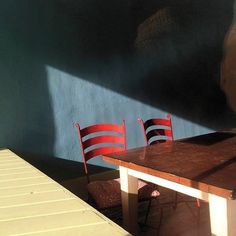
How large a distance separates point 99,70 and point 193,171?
7.73 ft

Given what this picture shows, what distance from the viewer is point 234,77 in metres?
5.50

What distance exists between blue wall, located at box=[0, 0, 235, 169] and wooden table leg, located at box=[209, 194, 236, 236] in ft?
7.57

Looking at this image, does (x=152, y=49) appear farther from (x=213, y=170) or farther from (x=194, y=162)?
(x=213, y=170)

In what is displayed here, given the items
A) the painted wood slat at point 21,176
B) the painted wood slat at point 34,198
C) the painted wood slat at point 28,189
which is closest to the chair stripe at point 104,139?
the painted wood slat at point 21,176

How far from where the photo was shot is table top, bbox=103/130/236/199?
5.93 feet

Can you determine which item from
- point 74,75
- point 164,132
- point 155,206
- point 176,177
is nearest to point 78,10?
point 74,75

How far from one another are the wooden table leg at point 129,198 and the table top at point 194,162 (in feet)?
0.46

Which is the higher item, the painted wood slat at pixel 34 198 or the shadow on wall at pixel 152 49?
the shadow on wall at pixel 152 49

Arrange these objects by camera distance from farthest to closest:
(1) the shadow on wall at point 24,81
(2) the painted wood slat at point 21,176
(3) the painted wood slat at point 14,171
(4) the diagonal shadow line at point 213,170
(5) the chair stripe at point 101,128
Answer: (1) the shadow on wall at point 24,81 < (5) the chair stripe at point 101,128 < (3) the painted wood slat at point 14,171 < (2) the painted wood slat at point 21,176 < (4) the diagonal shadow line at point 213,170

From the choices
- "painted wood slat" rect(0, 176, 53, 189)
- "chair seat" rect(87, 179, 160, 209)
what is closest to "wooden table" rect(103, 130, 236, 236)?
"chair seat" rect(87, 179, 160, 209)

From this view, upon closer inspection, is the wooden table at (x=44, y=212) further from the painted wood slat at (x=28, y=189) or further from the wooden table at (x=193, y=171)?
the wooden table at (x=193, y=171)

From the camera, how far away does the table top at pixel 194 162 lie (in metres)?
1.81

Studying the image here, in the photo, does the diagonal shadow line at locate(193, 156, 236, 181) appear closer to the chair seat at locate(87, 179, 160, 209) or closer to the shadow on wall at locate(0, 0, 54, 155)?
the chair seat at locate(87, 179, 160, 209)

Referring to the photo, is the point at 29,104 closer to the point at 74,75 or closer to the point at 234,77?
the point at 74,75
